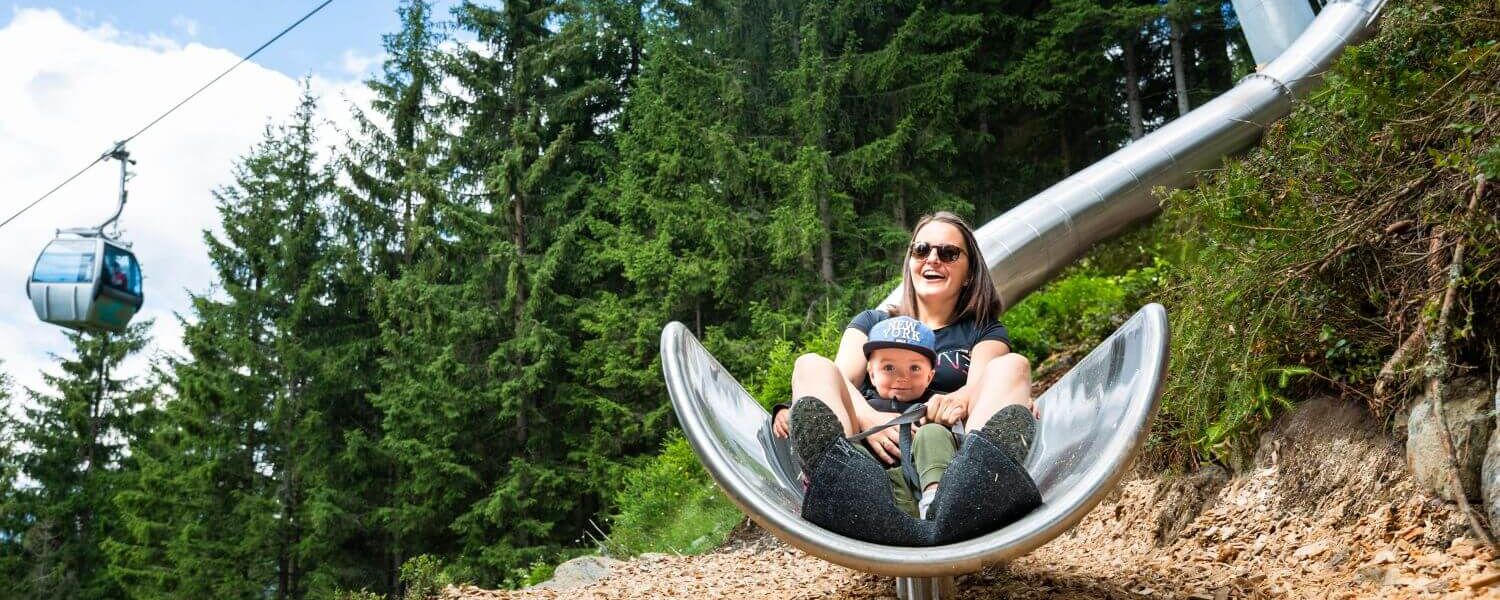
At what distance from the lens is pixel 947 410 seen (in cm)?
251

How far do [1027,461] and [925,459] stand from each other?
0.78ft

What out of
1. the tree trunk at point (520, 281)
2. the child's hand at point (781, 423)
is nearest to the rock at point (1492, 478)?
the child's hand at point (781, 423)

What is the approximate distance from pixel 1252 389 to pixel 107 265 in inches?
360

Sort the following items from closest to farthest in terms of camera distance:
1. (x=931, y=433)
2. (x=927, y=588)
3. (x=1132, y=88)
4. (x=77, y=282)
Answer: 1. (x=931, y=433)
2. (x=927, y=588)
3. (x=77, y=282)
4. (x=1132, y=88)

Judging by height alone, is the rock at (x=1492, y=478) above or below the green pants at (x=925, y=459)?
below

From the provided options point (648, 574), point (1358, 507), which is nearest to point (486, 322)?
point (648, 574)

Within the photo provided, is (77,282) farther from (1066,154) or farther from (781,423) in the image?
(1066,154)

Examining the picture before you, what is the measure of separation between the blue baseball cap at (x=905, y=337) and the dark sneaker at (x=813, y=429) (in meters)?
0.37

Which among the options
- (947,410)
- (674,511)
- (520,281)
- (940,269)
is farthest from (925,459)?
(520,281)

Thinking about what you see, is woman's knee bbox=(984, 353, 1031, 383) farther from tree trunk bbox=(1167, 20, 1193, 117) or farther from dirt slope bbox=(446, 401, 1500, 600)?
tree trunk bbox=(1167, 20, 1193, 117)

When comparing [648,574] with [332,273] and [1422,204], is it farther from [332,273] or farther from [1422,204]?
[332,273]

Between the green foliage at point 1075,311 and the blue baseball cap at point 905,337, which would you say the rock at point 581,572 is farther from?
the blue baseball cap at point 905,337

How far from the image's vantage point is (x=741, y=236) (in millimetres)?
11547

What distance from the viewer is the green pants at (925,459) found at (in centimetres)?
228
